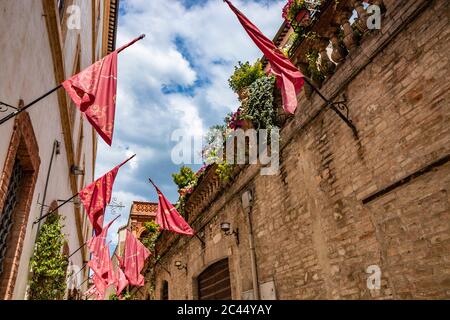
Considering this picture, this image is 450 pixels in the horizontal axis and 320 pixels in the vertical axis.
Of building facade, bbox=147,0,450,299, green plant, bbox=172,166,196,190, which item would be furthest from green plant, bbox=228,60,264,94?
green plant, bbox=172,166,196,190

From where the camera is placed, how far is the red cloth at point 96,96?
4.12m

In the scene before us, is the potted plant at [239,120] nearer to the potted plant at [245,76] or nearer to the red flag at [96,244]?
the potted plant at [245,76]

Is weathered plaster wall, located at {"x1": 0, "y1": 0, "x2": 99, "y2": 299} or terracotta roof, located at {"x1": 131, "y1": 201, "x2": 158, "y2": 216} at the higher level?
terracotta roof, located at {"x1": 131, "y1": 201, "x2": 158, "y2": 216}

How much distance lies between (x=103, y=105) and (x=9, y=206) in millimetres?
2521

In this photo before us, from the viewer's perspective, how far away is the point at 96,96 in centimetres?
423

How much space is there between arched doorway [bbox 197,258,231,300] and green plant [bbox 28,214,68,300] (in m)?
3.89

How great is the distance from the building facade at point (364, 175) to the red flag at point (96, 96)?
3224mm

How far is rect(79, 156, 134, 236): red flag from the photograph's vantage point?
6367 millimetres

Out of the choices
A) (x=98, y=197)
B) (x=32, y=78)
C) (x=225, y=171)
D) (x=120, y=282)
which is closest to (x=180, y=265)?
(x=120, y=282)

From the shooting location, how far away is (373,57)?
4.45 meters

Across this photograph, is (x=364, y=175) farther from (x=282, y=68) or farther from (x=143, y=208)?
(x=143, y=208)

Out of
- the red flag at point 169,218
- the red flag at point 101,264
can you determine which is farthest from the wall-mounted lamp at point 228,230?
the red flag at point 101,264

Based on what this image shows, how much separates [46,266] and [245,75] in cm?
592

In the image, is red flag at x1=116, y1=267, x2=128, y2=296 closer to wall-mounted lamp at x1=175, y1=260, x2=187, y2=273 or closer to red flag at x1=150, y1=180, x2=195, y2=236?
wall-mounted lamp at x1=175, y1=260, x2=187, y2=273
